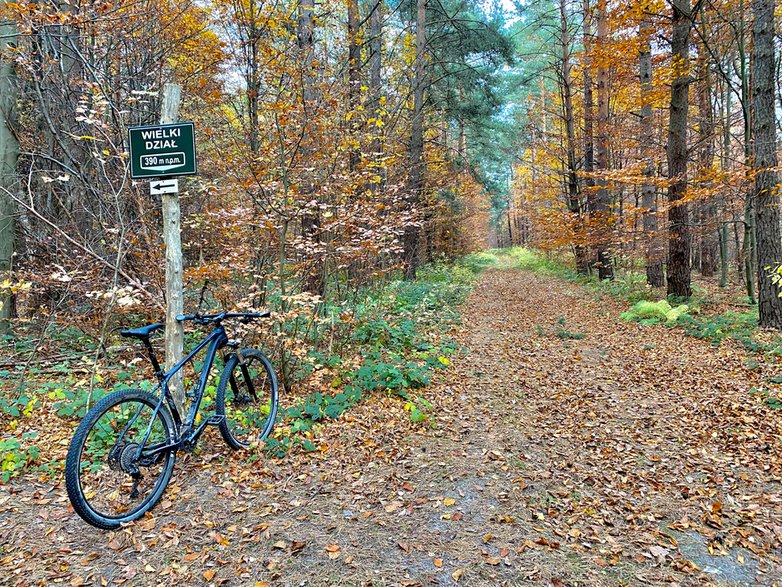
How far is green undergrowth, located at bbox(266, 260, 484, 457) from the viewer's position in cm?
469

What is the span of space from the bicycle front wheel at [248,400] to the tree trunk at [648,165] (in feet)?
32.8

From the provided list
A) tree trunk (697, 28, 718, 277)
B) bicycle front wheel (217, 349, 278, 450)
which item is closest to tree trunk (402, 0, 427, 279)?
tree trunk (697, 28, 718, 277)

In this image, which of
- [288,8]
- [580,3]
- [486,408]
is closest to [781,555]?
[486,408]

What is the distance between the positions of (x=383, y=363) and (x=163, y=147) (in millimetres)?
3731

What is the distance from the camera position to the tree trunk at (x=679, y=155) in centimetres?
919

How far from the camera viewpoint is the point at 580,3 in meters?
15.2

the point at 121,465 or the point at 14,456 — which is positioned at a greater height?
the point at 121,465

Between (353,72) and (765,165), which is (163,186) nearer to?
(353,72)

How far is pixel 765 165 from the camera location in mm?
7055

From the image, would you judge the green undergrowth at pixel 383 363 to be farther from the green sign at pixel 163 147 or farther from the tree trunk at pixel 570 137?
the tree trunk at pixel 570 137

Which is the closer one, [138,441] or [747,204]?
[138,441]

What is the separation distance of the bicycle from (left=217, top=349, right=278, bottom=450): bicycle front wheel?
0.05ft

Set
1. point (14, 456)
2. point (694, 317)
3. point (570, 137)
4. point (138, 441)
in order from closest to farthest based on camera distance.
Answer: point (138, 441), point (14, 456), point (694, 317), point (570, 137)

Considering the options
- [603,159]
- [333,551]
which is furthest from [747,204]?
[333,551]
